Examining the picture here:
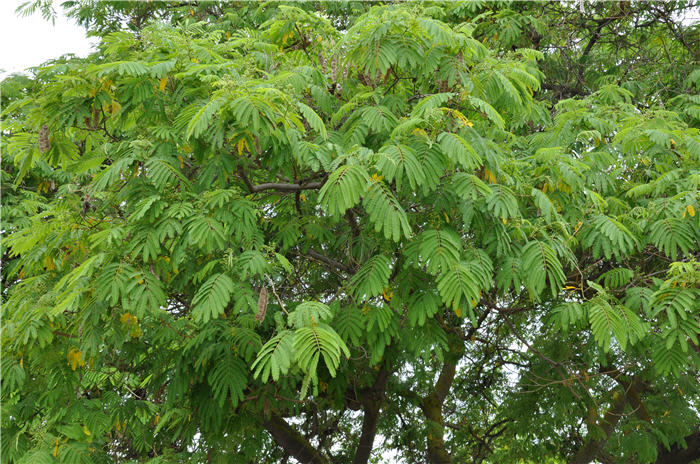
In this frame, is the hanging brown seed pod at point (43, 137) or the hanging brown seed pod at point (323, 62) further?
the hanging brown seed pod at point (323, 62)

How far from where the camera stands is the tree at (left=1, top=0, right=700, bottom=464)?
465 centimetres

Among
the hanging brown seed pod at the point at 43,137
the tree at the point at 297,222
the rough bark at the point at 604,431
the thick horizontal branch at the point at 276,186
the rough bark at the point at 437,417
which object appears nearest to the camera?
the tree at the point at 297,222

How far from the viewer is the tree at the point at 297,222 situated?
465 centimetres

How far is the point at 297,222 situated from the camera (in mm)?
6008

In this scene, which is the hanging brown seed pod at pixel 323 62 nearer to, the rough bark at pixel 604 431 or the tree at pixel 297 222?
the tree at pixel 297 222

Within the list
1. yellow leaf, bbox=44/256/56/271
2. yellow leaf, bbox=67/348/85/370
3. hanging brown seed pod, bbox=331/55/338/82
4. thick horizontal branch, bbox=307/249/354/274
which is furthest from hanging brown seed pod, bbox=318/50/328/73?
yellow leaf, bbox=67/348/85/370

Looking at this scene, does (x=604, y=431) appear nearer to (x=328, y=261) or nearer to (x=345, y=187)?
(x=328, y=261)

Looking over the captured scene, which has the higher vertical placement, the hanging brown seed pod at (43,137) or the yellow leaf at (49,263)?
the hanging brown seed pod at (43,137)

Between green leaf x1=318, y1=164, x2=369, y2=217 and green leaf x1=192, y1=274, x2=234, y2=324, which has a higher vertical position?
green leaf x1=318, y1=164, x2=369, y2=217

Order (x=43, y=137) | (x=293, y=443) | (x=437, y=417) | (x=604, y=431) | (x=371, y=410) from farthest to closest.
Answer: (x=437, y=417), (x=604, y=431), (x=293, y=443), (x=371, y=410), (x=43, y=137)

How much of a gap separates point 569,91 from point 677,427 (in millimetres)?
4326

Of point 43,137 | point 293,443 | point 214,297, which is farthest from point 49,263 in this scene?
point 293,443

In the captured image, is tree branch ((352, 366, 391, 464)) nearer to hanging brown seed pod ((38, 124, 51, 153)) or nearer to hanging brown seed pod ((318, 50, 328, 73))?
hanging brown seed pod ((318, 50, 328, 73))

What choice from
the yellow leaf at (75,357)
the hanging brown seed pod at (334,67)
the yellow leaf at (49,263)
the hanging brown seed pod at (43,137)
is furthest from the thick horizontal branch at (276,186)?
the yellow leaf at (75,357)
